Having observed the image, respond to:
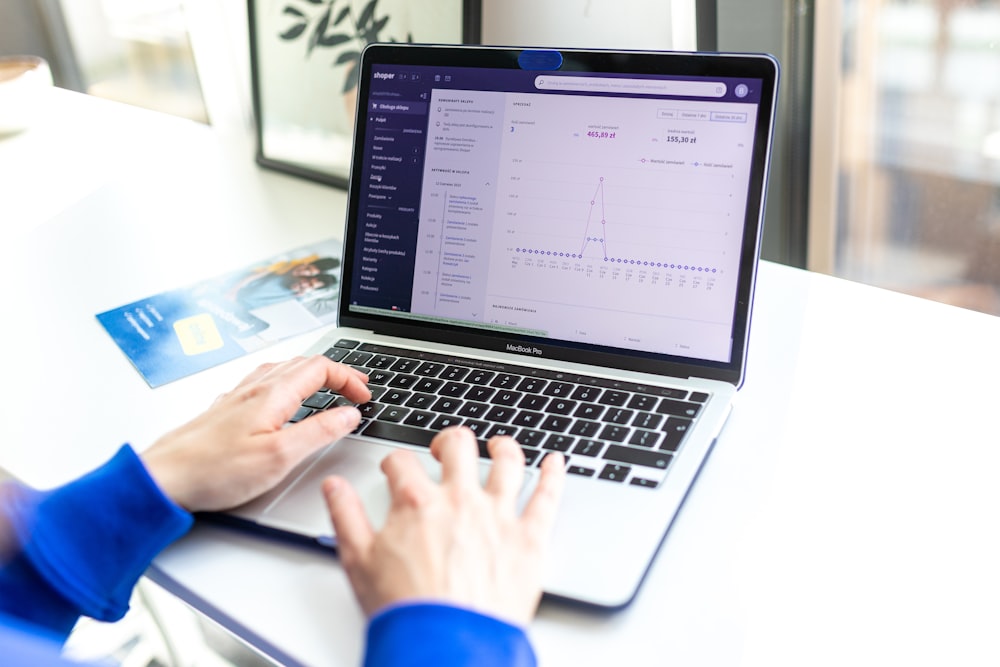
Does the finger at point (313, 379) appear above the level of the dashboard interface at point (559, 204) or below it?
below

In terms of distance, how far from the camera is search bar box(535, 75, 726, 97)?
701 mm

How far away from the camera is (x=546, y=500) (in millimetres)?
555

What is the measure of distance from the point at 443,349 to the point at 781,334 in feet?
1.08

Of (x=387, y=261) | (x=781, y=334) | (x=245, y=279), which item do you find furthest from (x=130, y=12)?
(x=781, y=334)

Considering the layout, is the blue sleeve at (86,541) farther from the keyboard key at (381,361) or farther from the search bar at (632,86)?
the search bar at (632,86)

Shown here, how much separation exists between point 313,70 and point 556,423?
2.65ft

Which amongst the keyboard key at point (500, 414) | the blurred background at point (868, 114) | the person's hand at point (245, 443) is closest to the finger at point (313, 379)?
the person's hand at point (245, 443)

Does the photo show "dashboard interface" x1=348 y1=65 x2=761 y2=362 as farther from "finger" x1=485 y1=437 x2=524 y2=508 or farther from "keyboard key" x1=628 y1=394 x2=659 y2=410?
"finger" x1=485 y1=437 x2=524 y2=508

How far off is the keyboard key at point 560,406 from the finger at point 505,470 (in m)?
0.08

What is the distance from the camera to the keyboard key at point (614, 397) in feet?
2.26

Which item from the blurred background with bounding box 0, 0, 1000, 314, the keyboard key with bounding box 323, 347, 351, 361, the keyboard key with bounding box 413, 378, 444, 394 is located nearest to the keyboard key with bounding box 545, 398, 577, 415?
the keyboard key with bounding box 413, 378, 444, 394

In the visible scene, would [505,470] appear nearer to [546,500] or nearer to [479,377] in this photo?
[546,500]

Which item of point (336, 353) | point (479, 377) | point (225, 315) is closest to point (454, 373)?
point (479, 377)

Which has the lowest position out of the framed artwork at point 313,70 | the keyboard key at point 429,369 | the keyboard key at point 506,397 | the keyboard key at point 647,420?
the keyboard key at point 647,420
